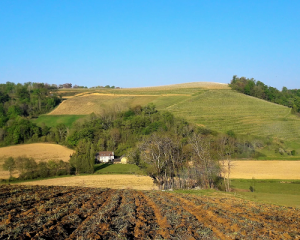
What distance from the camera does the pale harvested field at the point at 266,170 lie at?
47.4 metres

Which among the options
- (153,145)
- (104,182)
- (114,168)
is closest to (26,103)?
(114,168)

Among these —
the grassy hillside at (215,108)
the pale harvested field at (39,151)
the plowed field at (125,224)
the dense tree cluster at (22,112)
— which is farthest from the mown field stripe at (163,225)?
the dense tree cluster at (22,112)

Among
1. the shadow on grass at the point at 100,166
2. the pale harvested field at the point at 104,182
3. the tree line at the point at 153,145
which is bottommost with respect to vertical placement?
the shadow on grass at the point at 100,166

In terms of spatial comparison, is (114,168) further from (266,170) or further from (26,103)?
(26,103)

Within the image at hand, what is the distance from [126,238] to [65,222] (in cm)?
291

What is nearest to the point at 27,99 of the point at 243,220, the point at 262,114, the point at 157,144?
the point at 157,144

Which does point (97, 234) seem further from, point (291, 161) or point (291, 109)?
point (291, 109)

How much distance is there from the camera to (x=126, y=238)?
26.1 feet

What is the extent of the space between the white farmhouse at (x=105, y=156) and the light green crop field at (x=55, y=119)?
19.6m

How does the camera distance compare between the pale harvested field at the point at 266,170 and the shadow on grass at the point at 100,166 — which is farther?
the shadow on grass at the point at 100,166

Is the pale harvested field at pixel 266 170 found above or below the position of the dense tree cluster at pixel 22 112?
below

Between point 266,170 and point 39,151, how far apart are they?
179ft

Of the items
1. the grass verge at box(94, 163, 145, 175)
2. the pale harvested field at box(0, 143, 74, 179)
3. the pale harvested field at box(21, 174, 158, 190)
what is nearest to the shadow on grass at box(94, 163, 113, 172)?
the grass verge at box(94, 163, 145, 175)

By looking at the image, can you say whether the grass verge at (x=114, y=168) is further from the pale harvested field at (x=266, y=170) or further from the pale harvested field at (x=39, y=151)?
the pale harvested field at (x=266, y=170)
